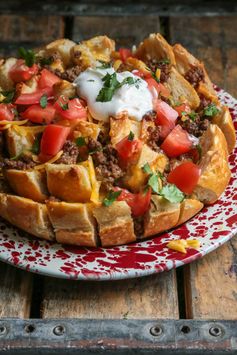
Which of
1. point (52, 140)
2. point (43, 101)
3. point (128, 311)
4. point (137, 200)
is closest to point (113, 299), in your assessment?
point (128, 311)

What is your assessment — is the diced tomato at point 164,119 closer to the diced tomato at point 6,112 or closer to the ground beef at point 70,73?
the ground beef at point 70,73

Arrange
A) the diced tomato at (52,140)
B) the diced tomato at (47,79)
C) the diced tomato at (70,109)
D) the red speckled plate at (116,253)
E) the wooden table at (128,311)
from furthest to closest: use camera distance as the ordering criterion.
Result: 1. the diced tomato at (47,79)
2. the diced tomato at (70,109)
3. the diced tomato at (52,140)
4. the red speckled plate at (116,253)
5. the wooden table at (128,311)

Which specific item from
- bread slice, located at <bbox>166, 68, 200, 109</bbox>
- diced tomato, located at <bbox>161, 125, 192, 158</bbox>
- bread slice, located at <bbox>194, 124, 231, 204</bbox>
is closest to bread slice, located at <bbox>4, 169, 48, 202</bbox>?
diced tomato, located at <bbox>161, 125, 192, 158</bbox>

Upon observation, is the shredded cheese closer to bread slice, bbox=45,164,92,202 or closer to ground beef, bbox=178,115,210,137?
bread slice, bbox=45,164,92,202

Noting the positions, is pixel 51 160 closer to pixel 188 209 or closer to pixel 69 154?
pixel 69 154

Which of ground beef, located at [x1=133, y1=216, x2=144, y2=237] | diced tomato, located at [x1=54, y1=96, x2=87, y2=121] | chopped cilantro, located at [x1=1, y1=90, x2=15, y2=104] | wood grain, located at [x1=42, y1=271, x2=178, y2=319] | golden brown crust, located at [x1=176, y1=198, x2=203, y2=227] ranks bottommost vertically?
wood grain, located at [x1=42, y1=271, x2=178, y2=319]

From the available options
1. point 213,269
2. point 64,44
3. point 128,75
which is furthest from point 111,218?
point 64,44

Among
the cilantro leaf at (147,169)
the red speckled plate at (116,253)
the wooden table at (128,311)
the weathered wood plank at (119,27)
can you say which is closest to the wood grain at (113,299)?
the wooden table at (128,311)
